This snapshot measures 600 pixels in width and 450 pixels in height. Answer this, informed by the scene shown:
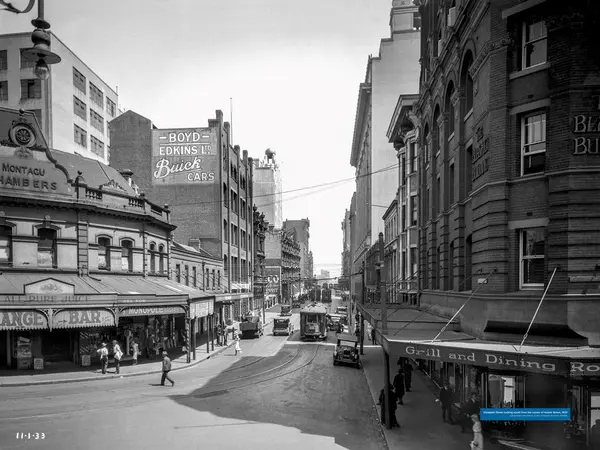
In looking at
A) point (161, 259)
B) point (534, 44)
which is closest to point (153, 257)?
point (161, 259)

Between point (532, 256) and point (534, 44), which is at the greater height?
point (534, 44)

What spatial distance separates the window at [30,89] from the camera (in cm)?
4650

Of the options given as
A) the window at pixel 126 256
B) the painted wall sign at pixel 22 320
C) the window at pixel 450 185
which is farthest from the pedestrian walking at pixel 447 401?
the window at pixel 126 256

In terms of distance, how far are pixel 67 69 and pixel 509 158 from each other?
48.9 metres

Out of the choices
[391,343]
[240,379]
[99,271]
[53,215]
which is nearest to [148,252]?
[99,271]

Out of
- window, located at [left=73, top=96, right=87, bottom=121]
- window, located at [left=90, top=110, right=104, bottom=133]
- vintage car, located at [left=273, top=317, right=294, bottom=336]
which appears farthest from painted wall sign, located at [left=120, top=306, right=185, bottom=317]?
window, located at [left=90, top=110, right=104, bottom=133]

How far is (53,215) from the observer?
85.1 ft

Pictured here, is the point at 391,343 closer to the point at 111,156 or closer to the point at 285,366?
the point at 285,366

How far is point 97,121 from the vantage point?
187 feet

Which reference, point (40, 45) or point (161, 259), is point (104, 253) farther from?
point (40, 45)

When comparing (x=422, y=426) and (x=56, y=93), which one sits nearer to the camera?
(x=422, y=426)

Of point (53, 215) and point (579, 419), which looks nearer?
point (579, 419)

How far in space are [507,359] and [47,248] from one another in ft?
79.9

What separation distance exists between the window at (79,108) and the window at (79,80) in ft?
4.79
